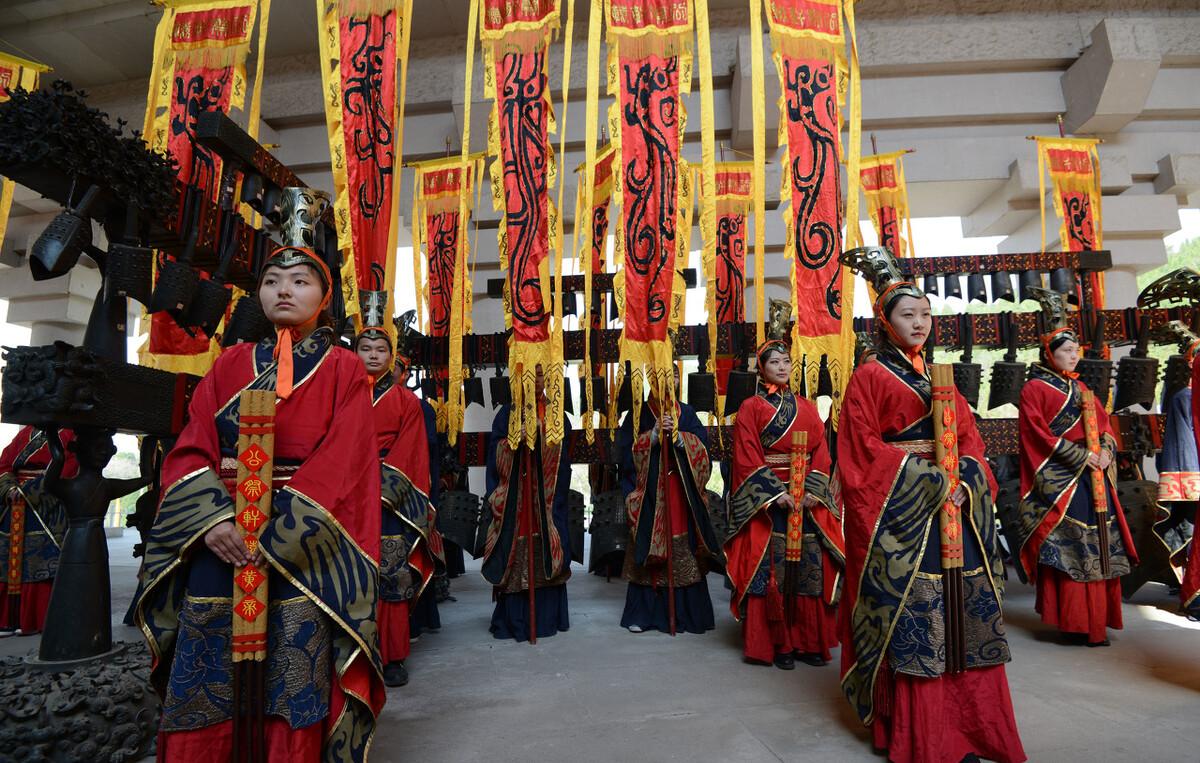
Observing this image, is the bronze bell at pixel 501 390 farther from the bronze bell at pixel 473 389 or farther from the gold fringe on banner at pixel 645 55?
the gold fringe on banner at pixel 645 55

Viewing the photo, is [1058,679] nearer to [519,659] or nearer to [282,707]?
[519,659]

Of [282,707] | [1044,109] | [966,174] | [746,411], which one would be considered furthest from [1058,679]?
[1044,109]

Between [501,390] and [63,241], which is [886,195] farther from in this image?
[63,241]

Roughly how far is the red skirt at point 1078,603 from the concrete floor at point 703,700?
0.14 metres

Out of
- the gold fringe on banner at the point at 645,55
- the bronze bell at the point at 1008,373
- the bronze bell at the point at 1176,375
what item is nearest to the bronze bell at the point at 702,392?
the gold fringe on banner at the point at 645,55

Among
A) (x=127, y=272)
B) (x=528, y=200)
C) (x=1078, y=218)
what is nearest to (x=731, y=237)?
(x=528, y=200)

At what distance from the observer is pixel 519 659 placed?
3902 millimetres

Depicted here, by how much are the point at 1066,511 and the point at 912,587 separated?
7.87 ft

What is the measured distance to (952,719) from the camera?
2395 mm

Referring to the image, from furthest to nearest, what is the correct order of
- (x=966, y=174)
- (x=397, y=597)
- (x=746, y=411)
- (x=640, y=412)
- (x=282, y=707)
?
1. (x=966, y=174)
2. (x=640, y=412)
3. (x=746, y=411)
4. (x=397, y=597)
5. (x=282, y=707)

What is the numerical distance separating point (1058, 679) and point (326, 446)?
3.66 m

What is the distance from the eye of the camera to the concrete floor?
2525mm

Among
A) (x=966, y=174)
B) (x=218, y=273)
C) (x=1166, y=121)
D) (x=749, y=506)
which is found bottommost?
(x=749, y=506)

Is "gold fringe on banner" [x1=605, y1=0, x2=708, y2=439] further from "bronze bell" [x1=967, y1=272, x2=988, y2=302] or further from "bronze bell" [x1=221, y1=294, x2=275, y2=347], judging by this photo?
"bronze bell" [x1=967, y1=272, x2=988, y2=302]
